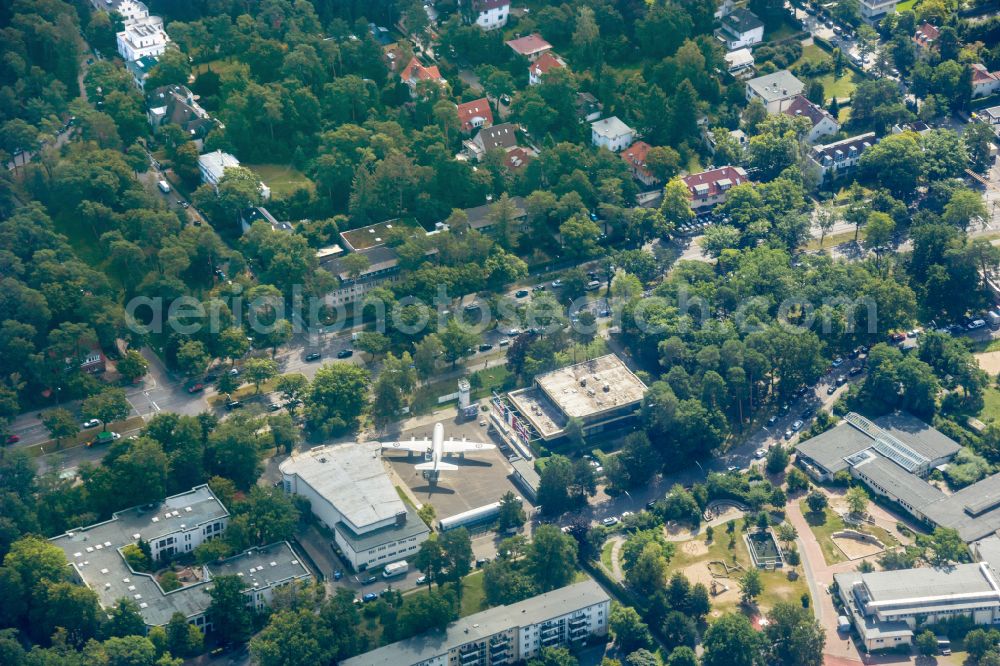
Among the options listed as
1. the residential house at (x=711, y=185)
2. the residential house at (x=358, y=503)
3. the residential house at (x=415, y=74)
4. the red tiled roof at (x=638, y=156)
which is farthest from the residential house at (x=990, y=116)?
the residential house at (x=358, y=503)

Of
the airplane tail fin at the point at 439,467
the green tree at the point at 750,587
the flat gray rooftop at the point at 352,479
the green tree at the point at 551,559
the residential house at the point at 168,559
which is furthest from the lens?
the airplane tail fin at the point at 439,467

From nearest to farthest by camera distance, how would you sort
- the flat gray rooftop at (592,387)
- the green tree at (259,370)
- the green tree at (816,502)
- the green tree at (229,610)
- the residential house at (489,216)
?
the green tree at (229,610) → the green tree at (816,502) → the flat gray rooftop at (592,387) → the green tree at (259,370) → the residential house at (489,216)

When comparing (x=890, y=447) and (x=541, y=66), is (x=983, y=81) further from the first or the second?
(x=890, y=447)

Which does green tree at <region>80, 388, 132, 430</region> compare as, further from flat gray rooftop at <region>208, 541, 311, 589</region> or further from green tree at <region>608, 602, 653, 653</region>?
green tree at <region>608, 602, 653, 653</region>

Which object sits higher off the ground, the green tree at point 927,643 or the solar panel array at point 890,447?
the solar panel array at point 890,447

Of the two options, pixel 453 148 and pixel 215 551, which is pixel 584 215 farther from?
pixel 215 551

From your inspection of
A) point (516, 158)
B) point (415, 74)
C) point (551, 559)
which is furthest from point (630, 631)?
point (415, 74)

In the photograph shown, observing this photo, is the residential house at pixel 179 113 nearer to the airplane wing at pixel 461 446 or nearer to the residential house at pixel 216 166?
the residential house at pixel 216 166
